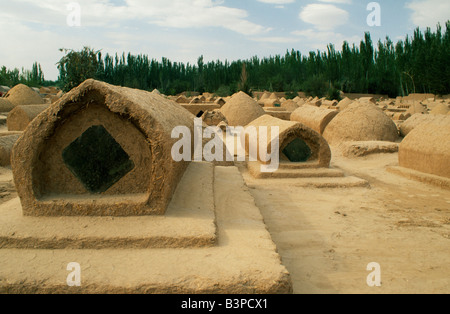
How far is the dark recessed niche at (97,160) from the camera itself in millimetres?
2848

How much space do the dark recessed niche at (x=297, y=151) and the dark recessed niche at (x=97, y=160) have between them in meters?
3.65

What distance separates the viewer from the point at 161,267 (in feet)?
6.98

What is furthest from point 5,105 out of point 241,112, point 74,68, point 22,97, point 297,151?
point 297,151

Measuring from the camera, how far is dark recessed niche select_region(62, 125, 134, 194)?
112 inches

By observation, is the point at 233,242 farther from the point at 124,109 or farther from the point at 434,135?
the point at 434,135

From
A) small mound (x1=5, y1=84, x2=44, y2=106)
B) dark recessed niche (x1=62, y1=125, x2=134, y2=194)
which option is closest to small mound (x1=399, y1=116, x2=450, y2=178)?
dark recessed niche (x1=62, y1=125, x2=134, y2=194)

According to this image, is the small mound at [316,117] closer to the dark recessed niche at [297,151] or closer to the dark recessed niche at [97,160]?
the dark recessed niche at [297,151]

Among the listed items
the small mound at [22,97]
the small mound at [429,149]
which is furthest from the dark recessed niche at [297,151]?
the small mound at [22,97]

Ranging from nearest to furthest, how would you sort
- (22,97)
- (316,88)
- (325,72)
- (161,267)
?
(161,267), (22,97), (316,88), (325,72)

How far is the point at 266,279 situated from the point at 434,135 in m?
4.68

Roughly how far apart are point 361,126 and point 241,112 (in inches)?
168

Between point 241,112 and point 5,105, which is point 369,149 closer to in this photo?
point 241,112
